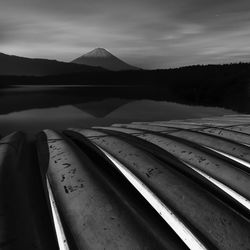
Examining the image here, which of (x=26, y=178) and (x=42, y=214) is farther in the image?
(x=26, y=178)

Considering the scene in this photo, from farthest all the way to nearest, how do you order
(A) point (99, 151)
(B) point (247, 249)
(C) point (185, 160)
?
(A) point (99, 151) → (C) point (185, 160) → (B) point (247, 249)

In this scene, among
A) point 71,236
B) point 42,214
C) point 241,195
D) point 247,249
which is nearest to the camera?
point 247,249

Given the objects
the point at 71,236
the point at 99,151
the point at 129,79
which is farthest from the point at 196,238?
the point at 129,79

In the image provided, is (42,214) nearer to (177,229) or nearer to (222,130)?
(177,229)

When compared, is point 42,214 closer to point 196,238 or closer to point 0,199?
point 0,199

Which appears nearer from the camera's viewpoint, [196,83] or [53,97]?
[53,97]

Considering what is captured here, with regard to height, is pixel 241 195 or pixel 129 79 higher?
pixel 241 195
